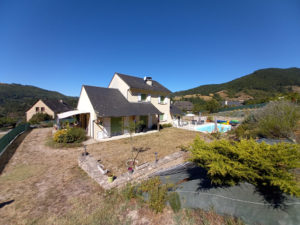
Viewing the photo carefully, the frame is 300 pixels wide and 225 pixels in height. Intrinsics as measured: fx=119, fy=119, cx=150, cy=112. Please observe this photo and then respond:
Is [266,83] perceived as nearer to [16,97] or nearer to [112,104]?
[112,104]

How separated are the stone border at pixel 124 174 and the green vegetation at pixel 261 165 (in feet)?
14.8

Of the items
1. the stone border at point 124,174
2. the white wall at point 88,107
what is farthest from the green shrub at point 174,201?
the white wall at point 88,107

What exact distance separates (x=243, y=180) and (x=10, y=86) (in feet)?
644

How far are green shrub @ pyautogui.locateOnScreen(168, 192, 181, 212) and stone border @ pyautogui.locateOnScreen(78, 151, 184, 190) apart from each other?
8.77 feet

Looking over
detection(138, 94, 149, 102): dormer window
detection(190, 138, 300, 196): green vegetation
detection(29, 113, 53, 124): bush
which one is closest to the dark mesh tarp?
detection(190, 138, 300, 196): green vegetation

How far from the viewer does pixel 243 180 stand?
172 inches

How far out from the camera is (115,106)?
19.2 m

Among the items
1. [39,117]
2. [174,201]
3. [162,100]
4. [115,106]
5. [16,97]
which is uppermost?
[16,97]

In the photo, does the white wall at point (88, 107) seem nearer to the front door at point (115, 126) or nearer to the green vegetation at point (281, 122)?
the front door at point (115, 126)

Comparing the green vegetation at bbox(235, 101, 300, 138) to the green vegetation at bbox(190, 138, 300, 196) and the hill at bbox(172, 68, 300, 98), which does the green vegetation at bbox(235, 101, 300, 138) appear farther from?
the hill at bbox(172, 68, 300, 98)

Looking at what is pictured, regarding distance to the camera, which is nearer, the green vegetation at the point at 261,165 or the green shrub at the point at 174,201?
the green vegetation at the point at 261,165

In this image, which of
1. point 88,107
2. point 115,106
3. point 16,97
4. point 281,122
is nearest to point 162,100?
point 115,106

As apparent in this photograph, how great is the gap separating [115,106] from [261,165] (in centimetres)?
1802

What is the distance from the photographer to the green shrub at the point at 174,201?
4.73 m
